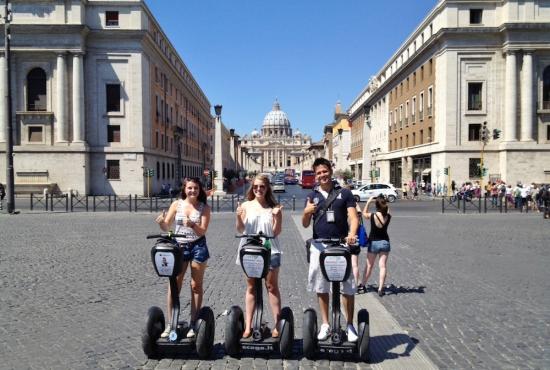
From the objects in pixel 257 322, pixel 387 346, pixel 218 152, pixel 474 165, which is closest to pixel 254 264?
pixel 257 322

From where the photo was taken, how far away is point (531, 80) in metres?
38.2

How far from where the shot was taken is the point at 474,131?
3938cm

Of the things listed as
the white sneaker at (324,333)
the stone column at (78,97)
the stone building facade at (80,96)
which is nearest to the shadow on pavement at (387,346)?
the white sneaker at (324,333)

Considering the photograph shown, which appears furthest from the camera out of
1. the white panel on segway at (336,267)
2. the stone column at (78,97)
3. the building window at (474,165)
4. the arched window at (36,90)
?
the arched window at (36,90)

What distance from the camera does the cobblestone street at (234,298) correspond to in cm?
498

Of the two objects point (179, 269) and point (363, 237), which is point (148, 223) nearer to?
point (363, 237)

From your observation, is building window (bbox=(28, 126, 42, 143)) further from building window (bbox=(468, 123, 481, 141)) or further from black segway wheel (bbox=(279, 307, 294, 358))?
black segway wheel (bbox=(279, 307, 294, 358))

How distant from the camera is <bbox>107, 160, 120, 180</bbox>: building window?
132 feet

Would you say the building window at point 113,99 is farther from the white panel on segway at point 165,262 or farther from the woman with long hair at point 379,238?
the white panel on segway at point 165,262

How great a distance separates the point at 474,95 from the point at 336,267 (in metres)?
39.3

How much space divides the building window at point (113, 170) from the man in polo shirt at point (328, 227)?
3757 cm

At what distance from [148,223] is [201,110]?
7092 cm

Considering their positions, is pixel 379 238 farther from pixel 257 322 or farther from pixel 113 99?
pixel 113 99

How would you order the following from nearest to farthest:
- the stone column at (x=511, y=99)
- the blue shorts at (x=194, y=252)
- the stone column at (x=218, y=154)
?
1. the blue shorts at (x=194, y=252)
2. the stone column at (x=218, y=154)
3. the stone column at (x=511, y=99)
